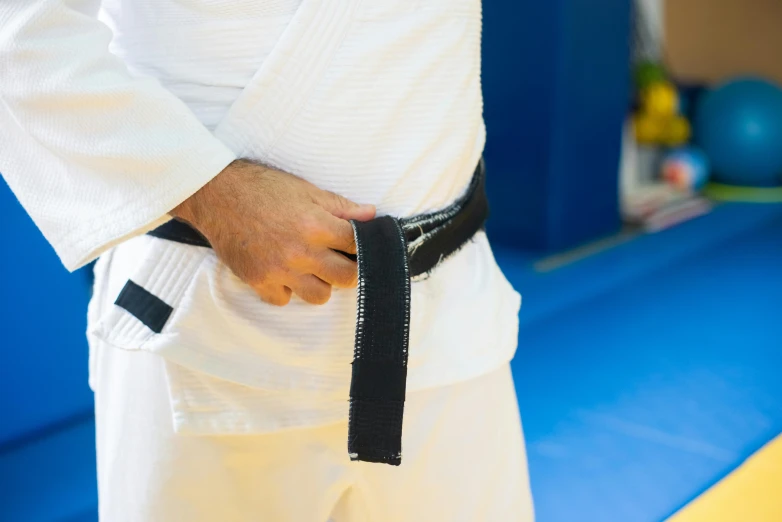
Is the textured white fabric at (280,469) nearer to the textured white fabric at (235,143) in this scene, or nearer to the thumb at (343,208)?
the textured white fabric at (235,143)

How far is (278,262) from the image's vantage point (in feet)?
2.02

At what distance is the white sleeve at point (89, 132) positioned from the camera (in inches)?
23.3

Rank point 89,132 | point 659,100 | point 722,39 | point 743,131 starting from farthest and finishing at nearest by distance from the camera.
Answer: point 722,39, point 743,131, point 659,100, point 89,132

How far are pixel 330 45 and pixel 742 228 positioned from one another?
3.37 meters

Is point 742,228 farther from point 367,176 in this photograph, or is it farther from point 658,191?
point 367,176

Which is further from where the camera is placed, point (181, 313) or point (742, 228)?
point (742, 228)

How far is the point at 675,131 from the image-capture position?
3.94m

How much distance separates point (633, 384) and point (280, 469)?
5.70 ft

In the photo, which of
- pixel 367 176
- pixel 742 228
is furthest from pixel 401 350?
pixel 742 228

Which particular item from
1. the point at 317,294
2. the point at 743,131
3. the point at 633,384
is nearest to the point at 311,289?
the point at 317,294

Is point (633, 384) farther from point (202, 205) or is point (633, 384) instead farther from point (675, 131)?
point (675, 131)

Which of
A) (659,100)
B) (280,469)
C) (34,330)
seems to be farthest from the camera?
(659,100)

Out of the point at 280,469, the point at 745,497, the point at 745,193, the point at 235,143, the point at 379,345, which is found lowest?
the point at 745,193

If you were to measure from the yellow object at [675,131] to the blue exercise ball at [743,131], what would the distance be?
6.8 inches
